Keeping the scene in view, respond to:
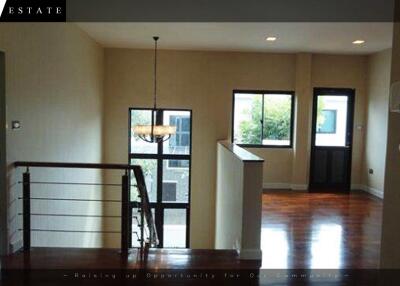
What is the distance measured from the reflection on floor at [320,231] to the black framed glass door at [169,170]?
1938 millimetres

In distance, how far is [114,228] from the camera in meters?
8.09

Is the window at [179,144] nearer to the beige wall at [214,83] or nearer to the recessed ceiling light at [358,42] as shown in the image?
the beige wall at [214,83]

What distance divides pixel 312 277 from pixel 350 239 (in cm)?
150

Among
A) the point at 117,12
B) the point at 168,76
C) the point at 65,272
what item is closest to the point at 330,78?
the point at 168,76

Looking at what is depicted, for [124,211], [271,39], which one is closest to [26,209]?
[124,211]

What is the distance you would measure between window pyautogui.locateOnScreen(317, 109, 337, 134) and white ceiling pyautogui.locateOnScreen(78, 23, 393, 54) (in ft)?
4.01

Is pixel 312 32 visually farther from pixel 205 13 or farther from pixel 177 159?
pixel 177 159

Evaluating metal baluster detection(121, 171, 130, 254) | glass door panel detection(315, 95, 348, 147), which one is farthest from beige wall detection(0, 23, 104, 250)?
glass door panel detection(315, 95, 348, 147)

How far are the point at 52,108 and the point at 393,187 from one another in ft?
12.6

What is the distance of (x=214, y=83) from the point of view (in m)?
7.84

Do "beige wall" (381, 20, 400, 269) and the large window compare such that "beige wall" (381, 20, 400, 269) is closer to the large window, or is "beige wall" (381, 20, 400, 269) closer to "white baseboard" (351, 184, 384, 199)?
"white baseboard" (351, 184, 384, 199)

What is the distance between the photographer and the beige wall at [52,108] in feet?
12.0

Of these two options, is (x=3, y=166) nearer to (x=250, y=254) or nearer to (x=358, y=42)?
(x=250, y=254)

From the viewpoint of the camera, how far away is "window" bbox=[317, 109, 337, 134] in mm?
7855
